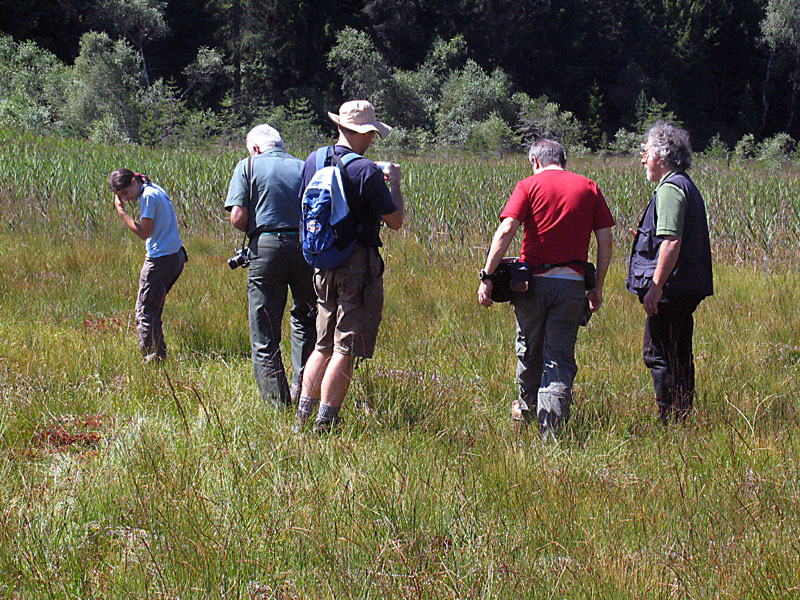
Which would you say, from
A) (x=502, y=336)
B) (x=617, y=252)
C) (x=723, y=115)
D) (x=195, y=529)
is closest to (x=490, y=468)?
(x=195, y=529)

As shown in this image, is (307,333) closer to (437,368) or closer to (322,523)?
(437,368)

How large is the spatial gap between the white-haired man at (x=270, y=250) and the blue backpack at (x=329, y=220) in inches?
26.9

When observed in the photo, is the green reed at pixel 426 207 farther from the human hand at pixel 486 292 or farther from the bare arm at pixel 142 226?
the human hand at pixel 486 292

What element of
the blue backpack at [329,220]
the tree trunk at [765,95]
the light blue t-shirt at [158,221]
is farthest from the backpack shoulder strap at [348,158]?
the tree trunk at [765,95]

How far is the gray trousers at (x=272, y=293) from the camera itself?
4453mm

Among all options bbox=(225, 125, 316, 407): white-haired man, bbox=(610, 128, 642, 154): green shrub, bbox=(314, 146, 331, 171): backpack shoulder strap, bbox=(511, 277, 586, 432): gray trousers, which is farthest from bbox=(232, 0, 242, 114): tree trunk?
bbox=(511, 277, 586, 432): gray trousers

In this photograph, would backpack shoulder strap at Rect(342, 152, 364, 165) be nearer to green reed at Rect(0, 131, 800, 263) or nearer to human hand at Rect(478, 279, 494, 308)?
human hand at Rect(478, 279, 494, 308)

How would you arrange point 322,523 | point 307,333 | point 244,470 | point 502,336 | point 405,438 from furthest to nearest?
point 502,336
point 307,333
point 405,438
point 244,470
point 322,523

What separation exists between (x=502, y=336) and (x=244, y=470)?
125 inches

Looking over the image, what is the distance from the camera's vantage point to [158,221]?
5395mm

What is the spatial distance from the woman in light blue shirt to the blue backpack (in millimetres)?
1907

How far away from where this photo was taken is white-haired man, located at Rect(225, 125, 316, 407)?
175 inches

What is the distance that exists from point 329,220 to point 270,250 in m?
0.84

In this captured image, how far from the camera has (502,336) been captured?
6035 millimetres
